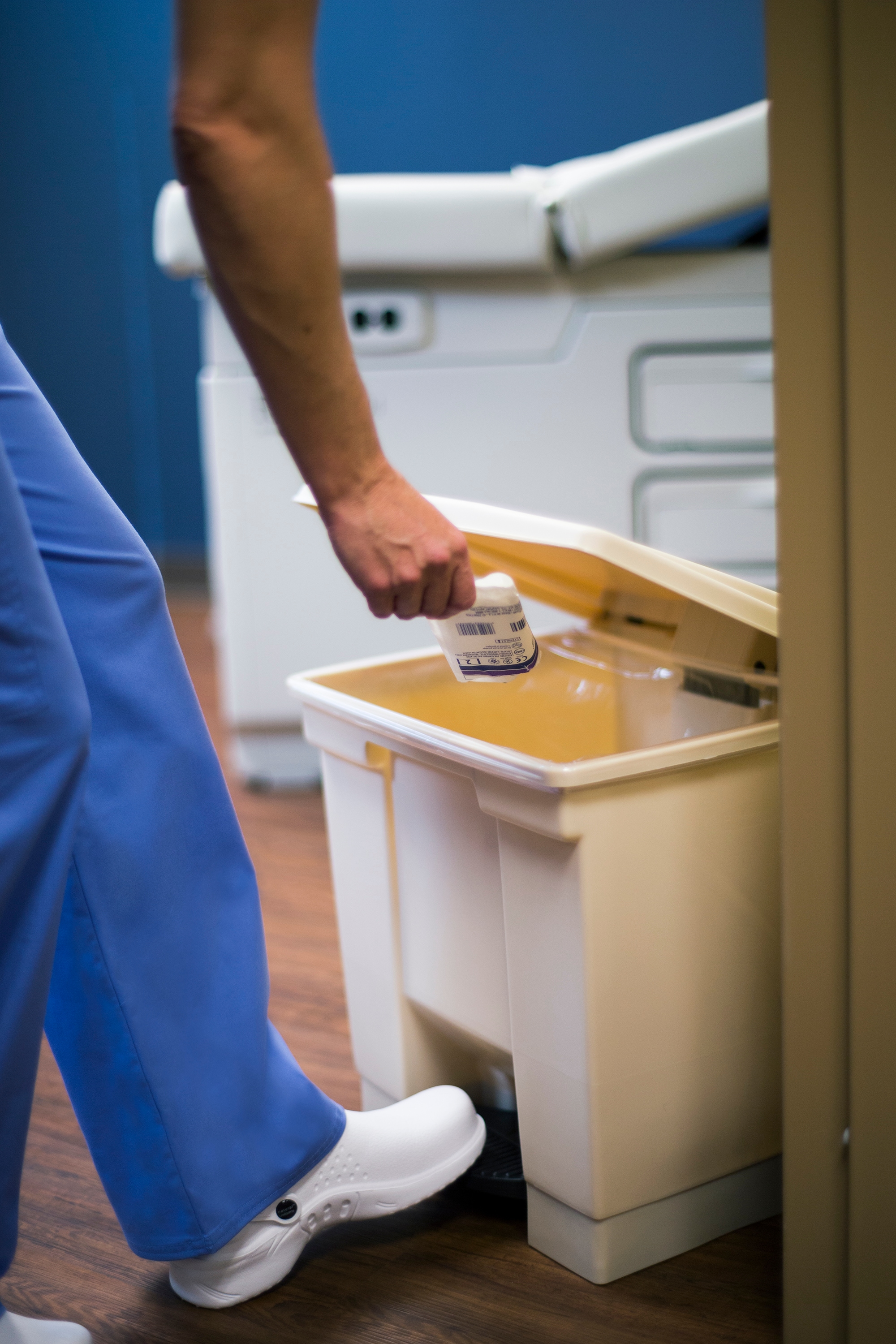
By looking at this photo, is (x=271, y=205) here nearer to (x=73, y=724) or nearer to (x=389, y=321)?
(x=73, y=724)

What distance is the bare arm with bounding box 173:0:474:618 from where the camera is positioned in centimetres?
46

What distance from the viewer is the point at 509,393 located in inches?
63.3

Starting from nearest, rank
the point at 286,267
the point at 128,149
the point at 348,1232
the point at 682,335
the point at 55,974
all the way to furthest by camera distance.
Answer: the point at 286,267, the point at 55,974, the point at 348,1232, the point at 682,335, the point at 128,149

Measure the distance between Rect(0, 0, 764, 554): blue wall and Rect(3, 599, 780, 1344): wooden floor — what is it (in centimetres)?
232

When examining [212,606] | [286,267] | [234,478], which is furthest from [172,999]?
[212,606]

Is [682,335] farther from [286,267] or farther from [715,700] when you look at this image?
[286,267]

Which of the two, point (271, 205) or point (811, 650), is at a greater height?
point (271, 205)

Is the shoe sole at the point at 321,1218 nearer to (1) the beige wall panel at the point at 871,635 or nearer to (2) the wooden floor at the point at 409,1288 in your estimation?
(2) the wooden floor at the point at 409,1288

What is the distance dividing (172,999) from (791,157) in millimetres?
527

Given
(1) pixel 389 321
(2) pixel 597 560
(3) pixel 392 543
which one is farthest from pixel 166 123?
(3) pixel 392 543

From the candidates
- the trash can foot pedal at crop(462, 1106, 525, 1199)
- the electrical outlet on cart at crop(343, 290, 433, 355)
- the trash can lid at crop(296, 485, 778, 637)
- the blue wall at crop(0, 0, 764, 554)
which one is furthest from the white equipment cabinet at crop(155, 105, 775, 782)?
the blue wall at crop(0, 0, 764, 554)

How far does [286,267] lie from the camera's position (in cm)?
49

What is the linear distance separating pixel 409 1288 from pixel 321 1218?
0.23 ft

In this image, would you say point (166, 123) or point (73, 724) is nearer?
point (73, 724)
